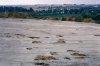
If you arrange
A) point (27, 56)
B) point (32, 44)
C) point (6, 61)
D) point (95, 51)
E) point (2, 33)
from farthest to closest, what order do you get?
point (2, 33)
point (32, 44)
point (95, 51)
point (27, 56)
point (6, 61)

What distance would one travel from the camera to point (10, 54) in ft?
6.57

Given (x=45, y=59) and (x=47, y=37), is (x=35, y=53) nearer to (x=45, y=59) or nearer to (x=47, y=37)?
(x=45, y=59)

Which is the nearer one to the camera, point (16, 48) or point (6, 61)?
point (6, 61)

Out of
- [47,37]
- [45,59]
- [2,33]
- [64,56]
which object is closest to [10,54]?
[45,59]

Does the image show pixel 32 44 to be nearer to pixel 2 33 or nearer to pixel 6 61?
pixel 6 61

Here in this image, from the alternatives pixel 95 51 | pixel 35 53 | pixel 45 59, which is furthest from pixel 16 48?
pixel 95 51

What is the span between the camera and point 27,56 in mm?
1958

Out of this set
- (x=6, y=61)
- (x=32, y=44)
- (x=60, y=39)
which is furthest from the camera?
(x=60, y=39)

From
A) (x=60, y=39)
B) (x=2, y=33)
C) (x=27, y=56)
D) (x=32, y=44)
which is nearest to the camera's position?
(x=27, y=56)

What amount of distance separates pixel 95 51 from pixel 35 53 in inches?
23.4

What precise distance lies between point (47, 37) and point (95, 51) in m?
0.71

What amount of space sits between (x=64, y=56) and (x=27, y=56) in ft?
1.08

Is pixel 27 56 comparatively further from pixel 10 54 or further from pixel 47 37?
pixel 47 37

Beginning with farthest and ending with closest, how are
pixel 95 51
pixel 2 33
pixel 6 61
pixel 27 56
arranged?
1. pixel 2 33
2. pixel 95 51
3. pixel 27 56
4. pixel 6 61
